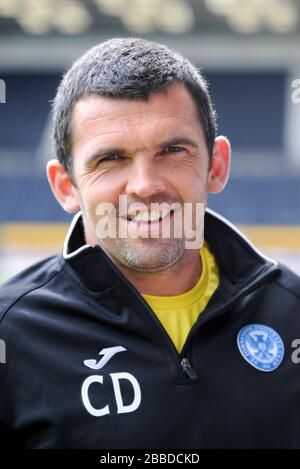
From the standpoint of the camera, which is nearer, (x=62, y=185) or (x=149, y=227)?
(x=149, y=227)

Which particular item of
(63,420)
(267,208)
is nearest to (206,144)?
(63,420)

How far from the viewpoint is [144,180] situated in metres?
1.23

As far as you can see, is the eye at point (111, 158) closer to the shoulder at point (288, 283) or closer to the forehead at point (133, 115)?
the forehead at point (133, 115)

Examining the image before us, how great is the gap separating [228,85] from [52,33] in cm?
320

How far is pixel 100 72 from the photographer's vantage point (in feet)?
4.22

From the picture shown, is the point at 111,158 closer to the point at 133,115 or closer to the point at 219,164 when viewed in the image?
the point at 133,115

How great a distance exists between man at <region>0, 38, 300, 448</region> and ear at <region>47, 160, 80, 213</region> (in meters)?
0.03

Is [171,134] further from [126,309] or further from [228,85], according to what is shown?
[228,85]

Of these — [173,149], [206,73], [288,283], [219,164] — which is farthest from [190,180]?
[206,73]

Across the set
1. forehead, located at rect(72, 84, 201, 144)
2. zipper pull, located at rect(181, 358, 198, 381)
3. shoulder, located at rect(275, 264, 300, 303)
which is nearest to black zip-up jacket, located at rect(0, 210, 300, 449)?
zipper pull, located at rect(181, 358, 198, 381)

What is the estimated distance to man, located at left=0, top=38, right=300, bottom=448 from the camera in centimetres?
121

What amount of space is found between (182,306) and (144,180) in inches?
10.3

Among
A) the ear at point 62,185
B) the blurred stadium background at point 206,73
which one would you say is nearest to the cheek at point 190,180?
the ear at point 62,185

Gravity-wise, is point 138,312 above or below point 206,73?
below
